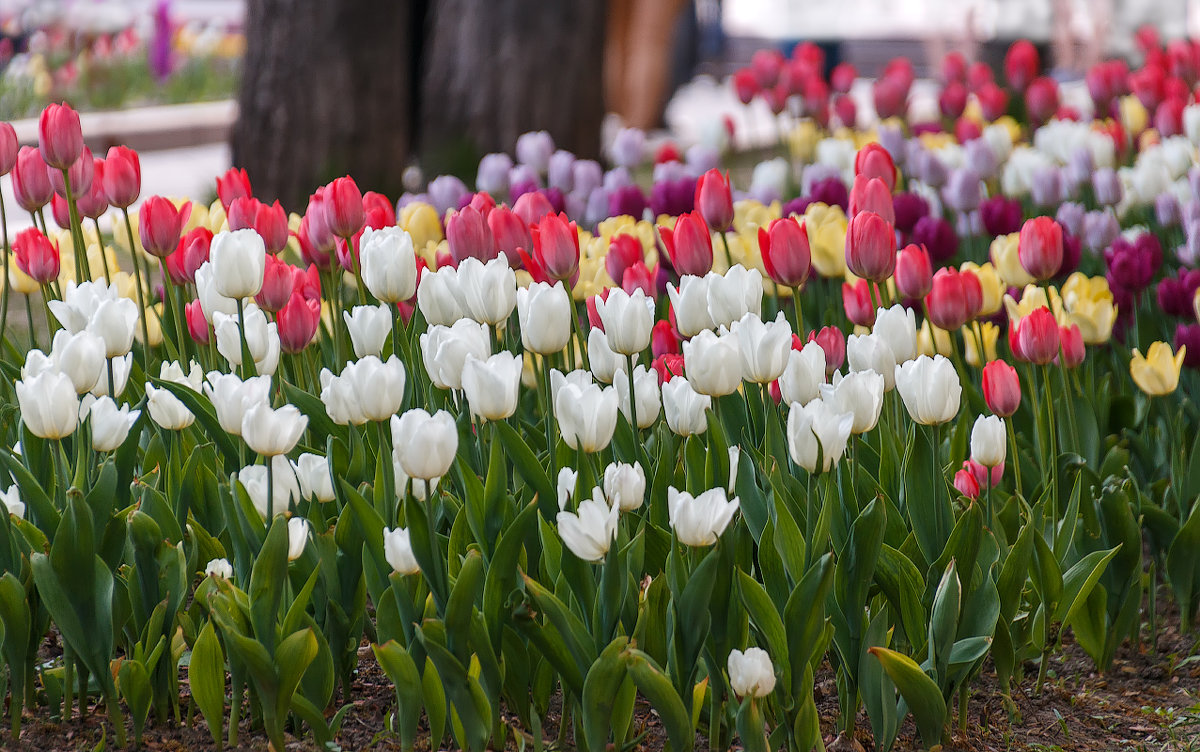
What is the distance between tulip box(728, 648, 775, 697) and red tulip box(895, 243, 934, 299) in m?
0.84

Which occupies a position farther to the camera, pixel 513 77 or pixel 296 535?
pixel 513 77

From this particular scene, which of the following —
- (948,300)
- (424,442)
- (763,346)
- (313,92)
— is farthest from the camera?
(313,92)

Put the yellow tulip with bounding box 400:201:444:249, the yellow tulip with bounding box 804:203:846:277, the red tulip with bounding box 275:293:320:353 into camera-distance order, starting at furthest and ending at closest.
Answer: the yellow tulip with bounding box 400:201:444:249
the yellow tulip with bounding box 804:203:846:277
the red tulip with bounding box 275:293:320:353

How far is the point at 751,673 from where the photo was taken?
1.64 m

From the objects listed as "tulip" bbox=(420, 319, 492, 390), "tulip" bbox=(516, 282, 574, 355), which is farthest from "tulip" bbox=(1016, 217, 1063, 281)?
"tulip" bbox=(420, 319, 492, 390)

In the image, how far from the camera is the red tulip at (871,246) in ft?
6.86

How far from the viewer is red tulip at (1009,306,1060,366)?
2.09 meters

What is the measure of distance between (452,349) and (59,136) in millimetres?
965

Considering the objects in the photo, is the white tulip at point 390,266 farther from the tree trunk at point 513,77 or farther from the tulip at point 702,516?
the tree trunk at point 513,77

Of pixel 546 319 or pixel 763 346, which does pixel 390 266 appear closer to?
pixel 546 319

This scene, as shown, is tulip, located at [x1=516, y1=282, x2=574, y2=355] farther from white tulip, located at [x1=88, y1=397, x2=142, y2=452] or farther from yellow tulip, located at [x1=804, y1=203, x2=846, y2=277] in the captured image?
yellow tulip, located at [x1=804, y1=203, x2=846, y2=277]

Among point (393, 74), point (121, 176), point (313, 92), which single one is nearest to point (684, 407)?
point (121, 176)

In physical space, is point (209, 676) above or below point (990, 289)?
below

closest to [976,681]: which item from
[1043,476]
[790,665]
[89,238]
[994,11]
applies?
[1043,476]
